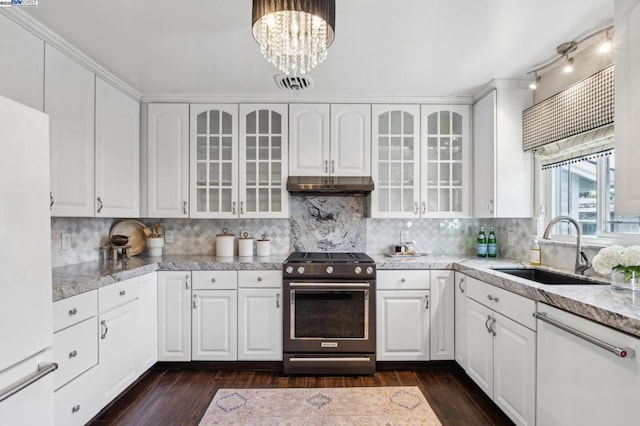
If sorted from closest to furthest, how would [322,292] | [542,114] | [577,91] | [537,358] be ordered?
[537,358]
[577,91]
[542,114]
[322,292]

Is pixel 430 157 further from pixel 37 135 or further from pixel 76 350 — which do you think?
pixel 76 350

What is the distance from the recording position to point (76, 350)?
191 centimetres

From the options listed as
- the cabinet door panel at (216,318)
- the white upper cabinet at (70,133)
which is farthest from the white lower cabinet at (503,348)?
the white upper cabinet at (70,133)

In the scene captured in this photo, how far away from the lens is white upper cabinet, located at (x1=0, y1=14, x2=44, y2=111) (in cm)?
177

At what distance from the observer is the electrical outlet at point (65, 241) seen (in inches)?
99.7

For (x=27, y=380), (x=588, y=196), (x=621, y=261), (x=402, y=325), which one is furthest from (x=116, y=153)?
(x=588, y=196)

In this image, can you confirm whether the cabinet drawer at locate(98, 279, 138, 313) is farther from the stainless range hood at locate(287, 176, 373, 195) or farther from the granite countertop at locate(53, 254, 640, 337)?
the stainless range hood at locate(287, 176, 373, 195)

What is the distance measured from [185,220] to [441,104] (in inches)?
110

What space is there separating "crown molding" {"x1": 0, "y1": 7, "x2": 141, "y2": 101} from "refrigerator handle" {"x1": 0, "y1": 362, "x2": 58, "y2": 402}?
1.85 metres

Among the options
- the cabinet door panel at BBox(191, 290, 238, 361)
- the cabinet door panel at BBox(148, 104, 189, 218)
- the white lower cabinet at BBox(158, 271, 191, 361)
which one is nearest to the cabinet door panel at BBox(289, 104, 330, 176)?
the cabinet door panel at BBox(148, 104, 189, 218)

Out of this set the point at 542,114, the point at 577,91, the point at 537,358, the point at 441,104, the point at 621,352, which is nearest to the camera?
the point at 621,352

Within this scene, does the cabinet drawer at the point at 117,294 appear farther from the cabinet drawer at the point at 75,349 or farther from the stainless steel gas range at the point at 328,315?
the stainless steel gas range at the point at 328,315

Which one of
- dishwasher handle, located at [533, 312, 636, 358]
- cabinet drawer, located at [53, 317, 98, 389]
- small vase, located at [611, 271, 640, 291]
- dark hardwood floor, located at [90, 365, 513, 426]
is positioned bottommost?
dark hardwood floor, located at [90, 365, 513, 426]

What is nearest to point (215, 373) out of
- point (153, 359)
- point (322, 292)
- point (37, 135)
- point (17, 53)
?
point (153, 359)
